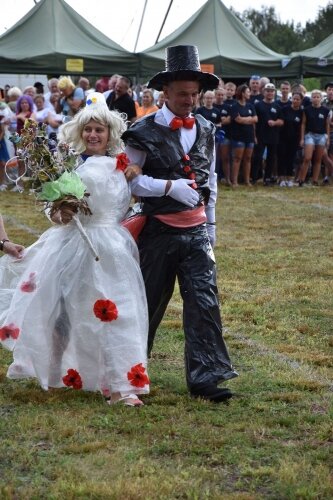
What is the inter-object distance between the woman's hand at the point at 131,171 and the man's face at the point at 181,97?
0.39 m

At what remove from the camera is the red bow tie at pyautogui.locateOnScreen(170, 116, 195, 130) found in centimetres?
572

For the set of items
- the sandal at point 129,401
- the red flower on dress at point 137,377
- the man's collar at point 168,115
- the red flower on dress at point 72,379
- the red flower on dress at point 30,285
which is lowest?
the sandal at point 129,401

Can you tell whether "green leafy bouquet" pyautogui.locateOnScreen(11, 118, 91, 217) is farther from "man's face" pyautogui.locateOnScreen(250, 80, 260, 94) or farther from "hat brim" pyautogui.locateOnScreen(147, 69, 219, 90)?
"man's face" pyautogui.locateOnScreen(250, 80, 260, 94)

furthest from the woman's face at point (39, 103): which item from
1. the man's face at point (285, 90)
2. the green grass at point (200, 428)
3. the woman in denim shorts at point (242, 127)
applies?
the green grass at point (200, 428)

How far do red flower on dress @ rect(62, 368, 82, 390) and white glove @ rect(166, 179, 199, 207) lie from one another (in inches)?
45.1

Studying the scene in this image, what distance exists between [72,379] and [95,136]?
1.40 meters

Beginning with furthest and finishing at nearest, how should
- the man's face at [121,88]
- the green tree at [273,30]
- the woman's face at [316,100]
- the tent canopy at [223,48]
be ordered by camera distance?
the green tree at [273,30] → the tent canopy at [223,48] → the woman's face at [316,100] → the man's face at [121,88]

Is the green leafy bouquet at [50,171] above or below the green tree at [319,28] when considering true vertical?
below

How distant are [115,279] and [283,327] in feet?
8.11

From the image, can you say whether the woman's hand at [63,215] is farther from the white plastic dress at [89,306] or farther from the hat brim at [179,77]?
the hat brim at [179,77]

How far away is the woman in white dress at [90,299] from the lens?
18.6 ft

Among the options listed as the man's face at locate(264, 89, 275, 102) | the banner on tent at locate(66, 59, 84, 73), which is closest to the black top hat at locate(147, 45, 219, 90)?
the man's face at locate(264, 89, 275, 102)

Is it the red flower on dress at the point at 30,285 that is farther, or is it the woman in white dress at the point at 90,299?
the red flower on dress at the point at 30,285

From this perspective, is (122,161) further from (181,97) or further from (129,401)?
(129,401)
